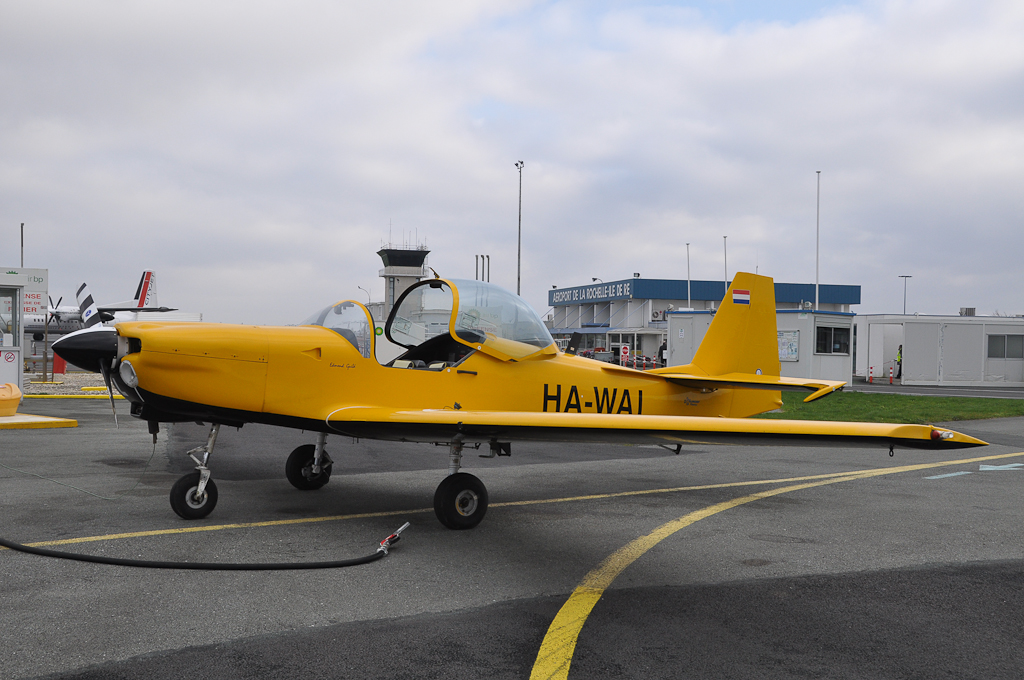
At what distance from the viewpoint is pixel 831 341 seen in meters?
25.7

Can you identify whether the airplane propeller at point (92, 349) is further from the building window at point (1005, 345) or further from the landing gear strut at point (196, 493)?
the building window at point (1005, 345)

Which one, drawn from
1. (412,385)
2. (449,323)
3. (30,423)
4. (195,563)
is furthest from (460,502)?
(30,423)

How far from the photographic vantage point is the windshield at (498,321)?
6816mm

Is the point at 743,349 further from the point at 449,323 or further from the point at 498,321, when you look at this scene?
the point at 449,323

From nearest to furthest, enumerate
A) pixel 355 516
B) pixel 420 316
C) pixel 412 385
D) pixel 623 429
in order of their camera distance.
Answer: pixel 623 429
pixel 355 516
pixel 412 385
pixel 420 316

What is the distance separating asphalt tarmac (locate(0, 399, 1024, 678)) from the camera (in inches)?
138

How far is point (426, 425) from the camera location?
582 centimetres

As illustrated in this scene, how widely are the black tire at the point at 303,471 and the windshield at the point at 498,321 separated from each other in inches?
91.2

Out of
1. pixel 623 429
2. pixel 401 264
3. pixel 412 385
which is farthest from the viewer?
pixel 401 264

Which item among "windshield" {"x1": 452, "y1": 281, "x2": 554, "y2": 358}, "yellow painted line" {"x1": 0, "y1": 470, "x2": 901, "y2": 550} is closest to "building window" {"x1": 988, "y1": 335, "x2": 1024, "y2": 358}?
"yellow painted line" {"x1": 0, "y1": 470, "x2": 901, "y2": 550}

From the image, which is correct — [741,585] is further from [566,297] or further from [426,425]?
[566,297]

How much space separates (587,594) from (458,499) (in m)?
1.85

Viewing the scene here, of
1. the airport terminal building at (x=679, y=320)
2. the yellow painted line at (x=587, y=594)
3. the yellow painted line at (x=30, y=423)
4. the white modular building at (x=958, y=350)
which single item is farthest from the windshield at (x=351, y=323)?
the white modular building at (x=958, y=350)

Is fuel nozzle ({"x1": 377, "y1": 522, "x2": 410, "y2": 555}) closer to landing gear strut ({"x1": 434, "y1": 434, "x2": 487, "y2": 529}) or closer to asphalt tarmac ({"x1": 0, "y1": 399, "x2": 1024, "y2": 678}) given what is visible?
asphalt tarmac ({"x1": 0, "y1": 399, "x2": 1024, "y2": 678})
